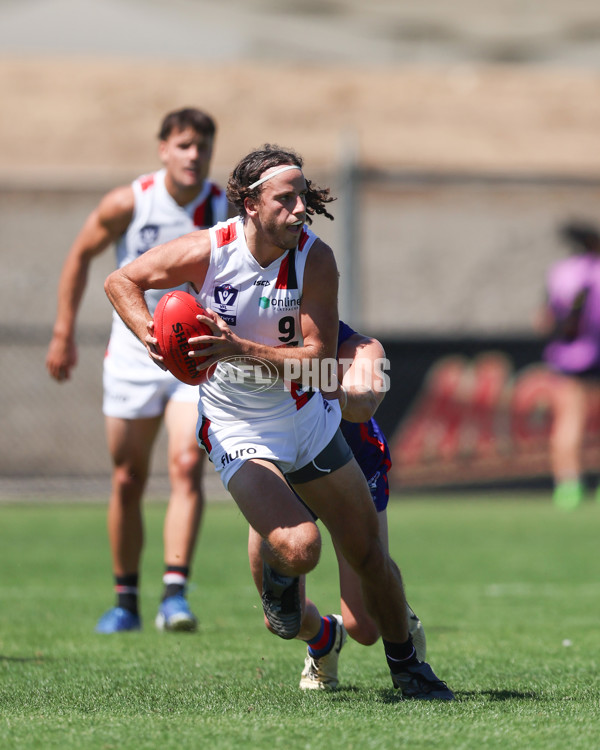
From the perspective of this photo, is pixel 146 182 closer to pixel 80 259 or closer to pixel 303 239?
pixel 80 259

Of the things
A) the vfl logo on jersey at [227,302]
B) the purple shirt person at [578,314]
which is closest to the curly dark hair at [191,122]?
the vfl logo on jersey at [227,302]

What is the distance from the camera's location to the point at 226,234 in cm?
444

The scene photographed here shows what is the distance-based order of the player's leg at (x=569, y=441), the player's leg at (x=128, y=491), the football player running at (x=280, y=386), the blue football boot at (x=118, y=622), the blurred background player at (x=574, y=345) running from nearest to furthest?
the football player running at (x=280, y=386)
the blue football boot at (x=118, y=622)
the player's leg at (x=128, y=491)
the player's leg at (x=569, y=441)
the blurred background player at (x=574, y=345)

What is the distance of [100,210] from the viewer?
656cm

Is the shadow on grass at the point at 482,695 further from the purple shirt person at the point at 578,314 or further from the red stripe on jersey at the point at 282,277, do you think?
the purple shirt person at the point at 578,314

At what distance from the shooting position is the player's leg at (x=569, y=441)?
1370cm

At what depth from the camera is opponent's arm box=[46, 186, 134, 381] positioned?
654cm

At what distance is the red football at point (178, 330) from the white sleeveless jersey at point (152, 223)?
Result: 2.30 metres

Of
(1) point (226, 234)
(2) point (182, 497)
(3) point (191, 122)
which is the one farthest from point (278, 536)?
(3) point (191, 122)

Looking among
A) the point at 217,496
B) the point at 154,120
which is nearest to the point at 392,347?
the point at 217,496

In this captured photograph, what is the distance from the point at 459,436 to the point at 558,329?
188cm

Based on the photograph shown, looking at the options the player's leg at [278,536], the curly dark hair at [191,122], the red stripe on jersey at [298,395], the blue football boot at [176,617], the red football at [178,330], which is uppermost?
the curly dark hair at [191,122]

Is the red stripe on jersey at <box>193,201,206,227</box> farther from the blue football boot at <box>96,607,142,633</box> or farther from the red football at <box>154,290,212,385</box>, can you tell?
the red football at <box>154,290,212,385</box>

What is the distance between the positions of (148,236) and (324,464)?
2.63 meters
